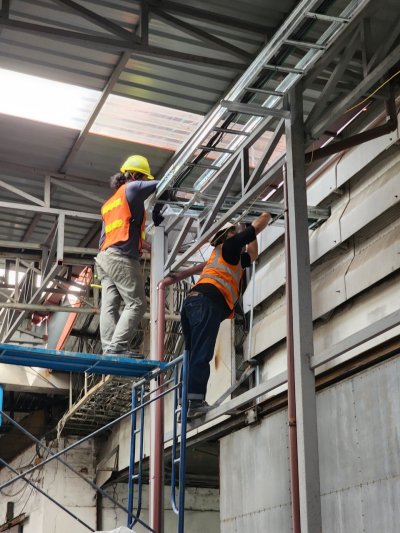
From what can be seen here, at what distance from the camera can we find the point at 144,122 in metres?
13.2

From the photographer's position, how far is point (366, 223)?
10695mm

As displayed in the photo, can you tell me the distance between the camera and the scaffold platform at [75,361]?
33.3ft

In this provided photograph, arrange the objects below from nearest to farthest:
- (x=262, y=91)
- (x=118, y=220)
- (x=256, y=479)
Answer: (x=262, y=91)
(x=118, y=220)
(x=256, y=479)

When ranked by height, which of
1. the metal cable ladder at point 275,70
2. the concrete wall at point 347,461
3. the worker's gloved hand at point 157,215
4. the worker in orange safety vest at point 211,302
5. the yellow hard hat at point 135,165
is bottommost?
the concrete wall at point 347,461

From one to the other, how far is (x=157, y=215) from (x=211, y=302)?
6.55 ft

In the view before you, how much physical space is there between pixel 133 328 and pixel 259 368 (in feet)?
8.56

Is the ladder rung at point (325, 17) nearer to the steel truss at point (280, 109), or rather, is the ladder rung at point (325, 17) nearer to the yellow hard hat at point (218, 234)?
the steel truss at point (280, 109)

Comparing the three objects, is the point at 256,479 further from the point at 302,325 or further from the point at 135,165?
the point at 135,165

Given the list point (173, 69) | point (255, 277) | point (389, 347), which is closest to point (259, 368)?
point (255, 277)

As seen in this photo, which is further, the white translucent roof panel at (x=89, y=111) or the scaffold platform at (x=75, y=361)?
the white translucent roof panel at (x=89, y=111)

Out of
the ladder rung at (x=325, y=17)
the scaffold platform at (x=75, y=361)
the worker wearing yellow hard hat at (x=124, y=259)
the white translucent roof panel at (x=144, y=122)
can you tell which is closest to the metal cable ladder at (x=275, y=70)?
the ladder rung at (x=325, y=17)

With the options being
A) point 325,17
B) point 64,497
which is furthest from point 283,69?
point 64,497

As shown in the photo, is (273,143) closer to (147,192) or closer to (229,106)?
(229,106)

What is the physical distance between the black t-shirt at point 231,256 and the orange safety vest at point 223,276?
0.20 ft
